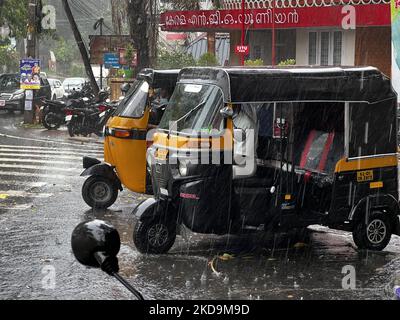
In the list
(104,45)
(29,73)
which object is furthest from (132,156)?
(104,45)

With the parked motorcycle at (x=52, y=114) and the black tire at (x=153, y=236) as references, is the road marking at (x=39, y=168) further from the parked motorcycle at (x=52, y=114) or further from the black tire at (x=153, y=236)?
the parked motorcycle at (x=52, y=114)

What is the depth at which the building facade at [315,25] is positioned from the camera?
28.0 metres

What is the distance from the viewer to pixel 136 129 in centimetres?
1311

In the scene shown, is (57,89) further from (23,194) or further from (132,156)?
(132,156)

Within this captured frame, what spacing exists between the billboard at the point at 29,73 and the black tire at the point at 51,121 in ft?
4.95

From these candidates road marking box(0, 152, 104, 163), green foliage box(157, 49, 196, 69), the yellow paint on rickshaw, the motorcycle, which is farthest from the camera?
green foliage box(157, 49, 196, 69)

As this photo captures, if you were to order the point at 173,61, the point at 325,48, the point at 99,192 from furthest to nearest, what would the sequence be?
the point at 173,61, the point at 325,48, the point at 99,192

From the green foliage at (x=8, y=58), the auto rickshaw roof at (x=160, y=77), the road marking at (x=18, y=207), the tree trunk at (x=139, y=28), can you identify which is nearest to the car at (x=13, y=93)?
the tree trunk at (x=139, y=28)

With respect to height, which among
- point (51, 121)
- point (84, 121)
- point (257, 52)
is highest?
point (257, 52)

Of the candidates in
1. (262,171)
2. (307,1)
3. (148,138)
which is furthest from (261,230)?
(307,1)

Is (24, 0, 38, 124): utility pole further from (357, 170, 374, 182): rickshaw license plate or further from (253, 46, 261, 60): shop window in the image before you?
(357, 170, 374, 182): rickshaw license plate

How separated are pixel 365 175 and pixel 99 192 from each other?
4774 millimetres

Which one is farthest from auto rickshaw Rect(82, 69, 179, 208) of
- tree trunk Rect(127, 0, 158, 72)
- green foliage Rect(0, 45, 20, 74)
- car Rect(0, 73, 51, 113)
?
green foliage Rect(0, 45, 20, 74)

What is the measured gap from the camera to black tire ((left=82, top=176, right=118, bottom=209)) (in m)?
13.6
